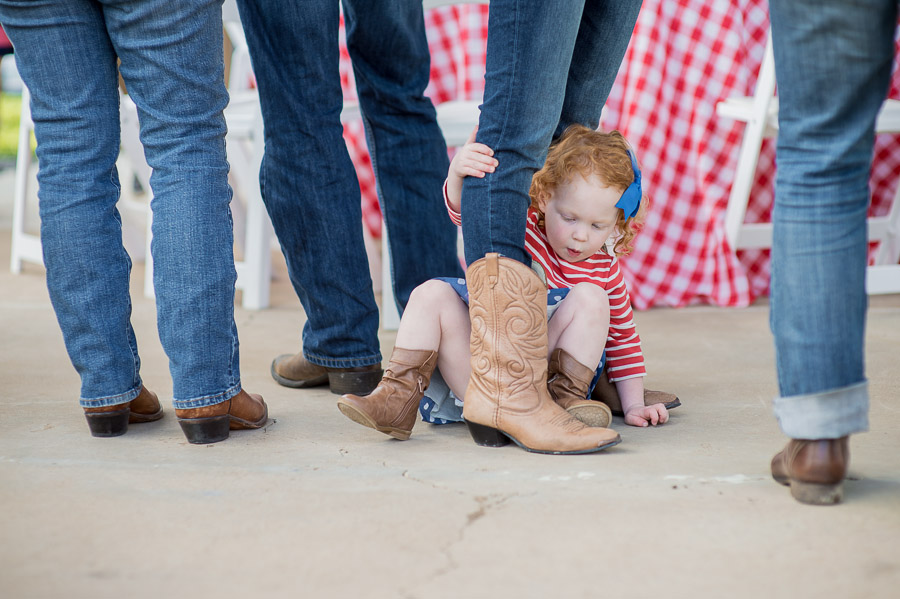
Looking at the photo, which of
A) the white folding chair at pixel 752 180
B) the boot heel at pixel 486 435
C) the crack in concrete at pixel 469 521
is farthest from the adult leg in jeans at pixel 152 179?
the white folding chair at pixel 752 180

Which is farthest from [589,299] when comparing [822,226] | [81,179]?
[81,179]

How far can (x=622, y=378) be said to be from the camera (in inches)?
64.4

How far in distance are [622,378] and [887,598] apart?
70 centimetres

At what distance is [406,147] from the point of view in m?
1.89

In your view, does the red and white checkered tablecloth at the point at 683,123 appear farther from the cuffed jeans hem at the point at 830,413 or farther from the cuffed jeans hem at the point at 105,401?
the cuffed jeans hem at the point at 105,401

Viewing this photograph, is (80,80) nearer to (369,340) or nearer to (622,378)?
(369,340)

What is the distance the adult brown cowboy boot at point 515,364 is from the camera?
1.39 meters

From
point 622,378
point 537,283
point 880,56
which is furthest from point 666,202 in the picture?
point 880,56

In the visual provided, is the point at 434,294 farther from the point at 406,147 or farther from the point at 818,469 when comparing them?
the point at 818,469

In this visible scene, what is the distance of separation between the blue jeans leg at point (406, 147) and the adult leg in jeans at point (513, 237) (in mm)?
458

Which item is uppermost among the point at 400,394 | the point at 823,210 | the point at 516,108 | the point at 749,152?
the point at 516,108

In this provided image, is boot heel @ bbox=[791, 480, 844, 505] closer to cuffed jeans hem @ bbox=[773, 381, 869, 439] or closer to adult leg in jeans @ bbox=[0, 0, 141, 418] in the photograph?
cuffed jeans hem @ bbox=[773, 381, 869, 439]

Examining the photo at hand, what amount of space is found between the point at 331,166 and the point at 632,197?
575 mm

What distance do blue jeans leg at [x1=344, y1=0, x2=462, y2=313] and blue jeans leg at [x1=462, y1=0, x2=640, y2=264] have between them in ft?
1.49
